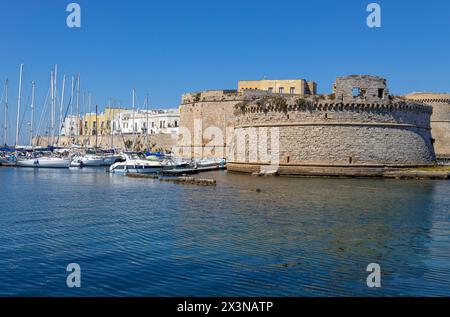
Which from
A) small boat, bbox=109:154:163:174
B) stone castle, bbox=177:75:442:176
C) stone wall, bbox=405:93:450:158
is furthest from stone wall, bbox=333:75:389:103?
stone wall, bbox=405:93:450:158

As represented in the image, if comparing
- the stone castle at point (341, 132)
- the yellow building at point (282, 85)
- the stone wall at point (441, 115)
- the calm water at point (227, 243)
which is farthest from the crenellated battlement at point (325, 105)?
the yellow building at point (282, 85)

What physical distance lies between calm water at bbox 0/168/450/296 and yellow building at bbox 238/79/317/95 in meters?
28.2

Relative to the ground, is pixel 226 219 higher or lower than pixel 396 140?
lower

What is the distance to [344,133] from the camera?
2594 centimetres

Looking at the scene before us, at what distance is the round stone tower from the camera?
2583 cm

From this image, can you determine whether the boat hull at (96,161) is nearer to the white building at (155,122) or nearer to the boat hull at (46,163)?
the boat hull at (46,163)

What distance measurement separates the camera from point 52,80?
42812 millimetres

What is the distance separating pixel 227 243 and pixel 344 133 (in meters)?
17.3

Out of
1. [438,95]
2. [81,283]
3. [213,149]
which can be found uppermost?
[438,95]

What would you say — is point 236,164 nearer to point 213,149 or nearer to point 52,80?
point 213,149

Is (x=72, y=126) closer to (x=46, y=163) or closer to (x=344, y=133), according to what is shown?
(x=46, y=163)

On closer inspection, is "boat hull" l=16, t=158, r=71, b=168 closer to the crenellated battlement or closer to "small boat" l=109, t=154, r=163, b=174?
"small boat" l=109, t=154, r=163, b=174
